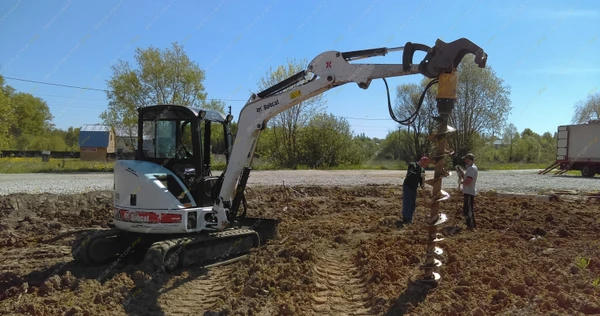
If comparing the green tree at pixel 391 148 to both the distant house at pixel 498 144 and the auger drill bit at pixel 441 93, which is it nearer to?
the distant house at pixel 498 144

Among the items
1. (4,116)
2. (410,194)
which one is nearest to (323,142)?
(4,116)

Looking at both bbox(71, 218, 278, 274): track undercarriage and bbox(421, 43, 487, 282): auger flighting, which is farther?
bbox(71, 218, 278, 274): track undercarriage

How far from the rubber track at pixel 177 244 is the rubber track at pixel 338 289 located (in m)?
1.52

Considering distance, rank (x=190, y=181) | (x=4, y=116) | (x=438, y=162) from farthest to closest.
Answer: (x=4, y=116), (x=190, y=181), (x=438, y=162)

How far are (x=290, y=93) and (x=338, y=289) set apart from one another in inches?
122

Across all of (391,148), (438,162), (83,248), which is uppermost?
(391,148)

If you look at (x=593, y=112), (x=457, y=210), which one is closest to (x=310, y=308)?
(x=457, y=210)

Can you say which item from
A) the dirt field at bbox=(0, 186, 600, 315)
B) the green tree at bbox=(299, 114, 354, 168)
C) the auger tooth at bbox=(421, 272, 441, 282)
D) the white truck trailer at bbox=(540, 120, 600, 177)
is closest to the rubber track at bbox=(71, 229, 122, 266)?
the dirt field at bbox=(0, 186, 600, 315)

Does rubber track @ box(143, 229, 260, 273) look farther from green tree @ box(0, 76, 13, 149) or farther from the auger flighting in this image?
green tree @ box(0, 76, 13, 149)

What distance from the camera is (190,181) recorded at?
7383mm

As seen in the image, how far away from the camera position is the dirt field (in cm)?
513

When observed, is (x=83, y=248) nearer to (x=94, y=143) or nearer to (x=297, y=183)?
(x=297, y=183)

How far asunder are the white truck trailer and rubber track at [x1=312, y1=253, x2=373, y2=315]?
1095 inches

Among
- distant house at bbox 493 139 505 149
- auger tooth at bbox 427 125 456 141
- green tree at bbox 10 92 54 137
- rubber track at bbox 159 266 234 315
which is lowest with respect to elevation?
rubber track at bbox 159 266 234 315
